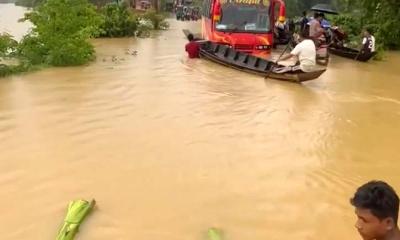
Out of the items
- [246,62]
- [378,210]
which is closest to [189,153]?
[378,210]

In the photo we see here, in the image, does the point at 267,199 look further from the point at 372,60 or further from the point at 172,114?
the point at 372,60

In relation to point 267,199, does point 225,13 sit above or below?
above

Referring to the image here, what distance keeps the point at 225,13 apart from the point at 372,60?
5863 millimetres

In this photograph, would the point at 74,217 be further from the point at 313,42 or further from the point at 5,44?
the point at 313,42

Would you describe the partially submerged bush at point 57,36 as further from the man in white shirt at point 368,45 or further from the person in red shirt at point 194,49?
the man in white shirt at point 368,45

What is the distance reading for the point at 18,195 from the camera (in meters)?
5.93

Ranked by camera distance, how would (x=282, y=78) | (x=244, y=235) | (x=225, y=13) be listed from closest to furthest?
(x=244, y=235), (x=282, y=78), (x=225, y=13)

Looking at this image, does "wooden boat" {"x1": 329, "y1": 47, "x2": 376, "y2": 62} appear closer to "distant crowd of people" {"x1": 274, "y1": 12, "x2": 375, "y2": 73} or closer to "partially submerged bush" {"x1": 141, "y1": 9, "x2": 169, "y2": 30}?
"distant crowd of people" {"x1": 274, "y1": 12, "x2": 375, "y2": 73}

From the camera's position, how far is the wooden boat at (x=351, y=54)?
1758 cm

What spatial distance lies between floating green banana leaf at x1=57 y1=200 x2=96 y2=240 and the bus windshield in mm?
11252

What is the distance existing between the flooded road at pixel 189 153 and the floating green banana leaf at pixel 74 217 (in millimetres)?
105

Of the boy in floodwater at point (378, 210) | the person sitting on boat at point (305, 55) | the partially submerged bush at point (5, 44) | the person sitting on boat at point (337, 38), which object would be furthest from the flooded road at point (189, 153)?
the person sitting on boat at point (337, 38)

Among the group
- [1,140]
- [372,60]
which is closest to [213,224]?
[1,140]

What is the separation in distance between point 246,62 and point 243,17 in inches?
91.7
